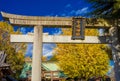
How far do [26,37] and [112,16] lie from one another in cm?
703

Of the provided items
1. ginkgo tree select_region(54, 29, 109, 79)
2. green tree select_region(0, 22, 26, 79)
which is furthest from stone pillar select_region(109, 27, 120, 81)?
green tree select_region(0, 22, 26, 79)

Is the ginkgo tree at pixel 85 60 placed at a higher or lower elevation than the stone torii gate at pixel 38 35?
lower

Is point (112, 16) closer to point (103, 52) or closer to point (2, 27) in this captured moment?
point (103, 52)

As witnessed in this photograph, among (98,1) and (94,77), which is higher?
(98,1)

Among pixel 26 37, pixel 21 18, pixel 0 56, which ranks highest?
pixel 21 18

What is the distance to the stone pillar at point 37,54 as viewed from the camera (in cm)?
1936

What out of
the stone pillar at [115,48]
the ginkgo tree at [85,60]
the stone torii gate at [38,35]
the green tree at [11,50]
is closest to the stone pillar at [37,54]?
the stone torii gate at [38,35]

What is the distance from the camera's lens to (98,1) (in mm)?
15383

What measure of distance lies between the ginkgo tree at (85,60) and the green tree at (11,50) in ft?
19.5

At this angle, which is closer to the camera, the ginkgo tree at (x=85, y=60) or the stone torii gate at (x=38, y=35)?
the stone torii gate at (x=38, y=35)

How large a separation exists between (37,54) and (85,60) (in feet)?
45.5

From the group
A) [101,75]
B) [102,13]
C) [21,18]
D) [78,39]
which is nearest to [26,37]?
[21,18]

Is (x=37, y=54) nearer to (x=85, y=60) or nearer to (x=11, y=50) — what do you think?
(x=85, y=60)

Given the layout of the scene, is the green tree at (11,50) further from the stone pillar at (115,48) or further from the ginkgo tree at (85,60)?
the stone pillar at (115,48)
